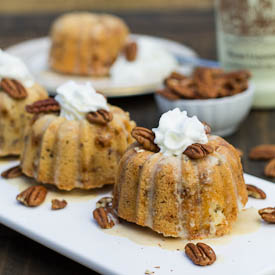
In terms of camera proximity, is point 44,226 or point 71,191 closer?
point 44,226

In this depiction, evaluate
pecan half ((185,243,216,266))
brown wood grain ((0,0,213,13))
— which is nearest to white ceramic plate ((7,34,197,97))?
pecan half ((185,243,216,266))

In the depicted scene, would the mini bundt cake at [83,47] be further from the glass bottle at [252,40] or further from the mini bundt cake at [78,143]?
the mini bundt cake at [78,143]

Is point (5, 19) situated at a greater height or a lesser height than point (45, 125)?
lesser

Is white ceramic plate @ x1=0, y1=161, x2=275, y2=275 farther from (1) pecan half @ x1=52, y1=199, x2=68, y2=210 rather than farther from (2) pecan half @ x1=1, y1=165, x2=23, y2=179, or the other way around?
(2) pecan half @ x1=1, y1=165, x2=23, y2=179

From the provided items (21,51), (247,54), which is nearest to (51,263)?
(247,54)

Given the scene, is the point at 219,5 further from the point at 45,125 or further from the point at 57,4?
the point at 57,4

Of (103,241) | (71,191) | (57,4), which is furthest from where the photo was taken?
(57,4)
